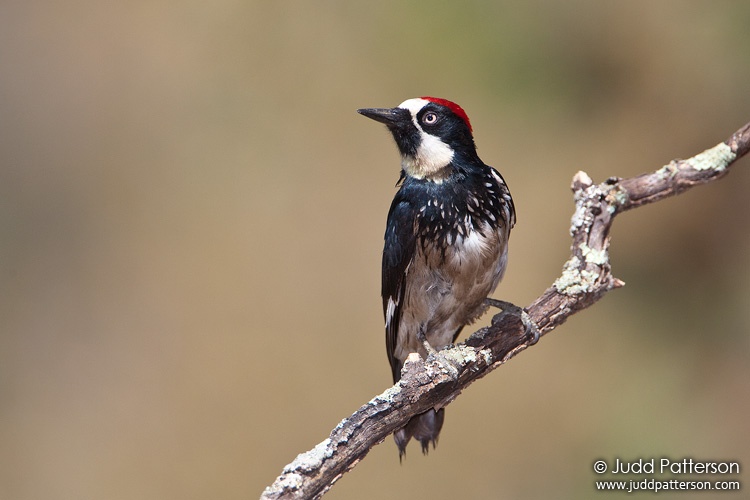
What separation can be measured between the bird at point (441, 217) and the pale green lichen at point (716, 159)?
68 centimetres

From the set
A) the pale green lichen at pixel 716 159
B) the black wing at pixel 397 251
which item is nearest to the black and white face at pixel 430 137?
the black wing at pixel 397 251

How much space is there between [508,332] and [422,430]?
62 cm

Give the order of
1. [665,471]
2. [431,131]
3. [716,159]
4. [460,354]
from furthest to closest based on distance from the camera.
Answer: [665,471]
[716,159]
[431,131]
[460,354]

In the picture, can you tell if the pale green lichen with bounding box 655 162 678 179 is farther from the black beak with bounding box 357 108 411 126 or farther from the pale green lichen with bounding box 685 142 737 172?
the black beak with bounding box 357 108 411 126

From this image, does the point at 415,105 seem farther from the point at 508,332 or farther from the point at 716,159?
the point at 716,159

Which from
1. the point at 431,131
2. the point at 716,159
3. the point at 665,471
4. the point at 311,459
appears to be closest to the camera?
the point at 311,459

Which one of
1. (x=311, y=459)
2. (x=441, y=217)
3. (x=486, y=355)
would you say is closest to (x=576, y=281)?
(x=486, y=355)

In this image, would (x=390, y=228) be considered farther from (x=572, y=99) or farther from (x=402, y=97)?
(x=572, y=99)

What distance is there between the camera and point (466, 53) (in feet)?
13.4

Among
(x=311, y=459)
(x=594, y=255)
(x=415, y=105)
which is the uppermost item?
(x=415, y=105)

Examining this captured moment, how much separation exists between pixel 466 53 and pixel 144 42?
5.56 ft

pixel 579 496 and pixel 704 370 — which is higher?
pixel 704 370

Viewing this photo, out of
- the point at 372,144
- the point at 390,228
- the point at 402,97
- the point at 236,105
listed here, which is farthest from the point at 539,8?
the point at 390,228

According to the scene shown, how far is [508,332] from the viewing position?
259 cm
